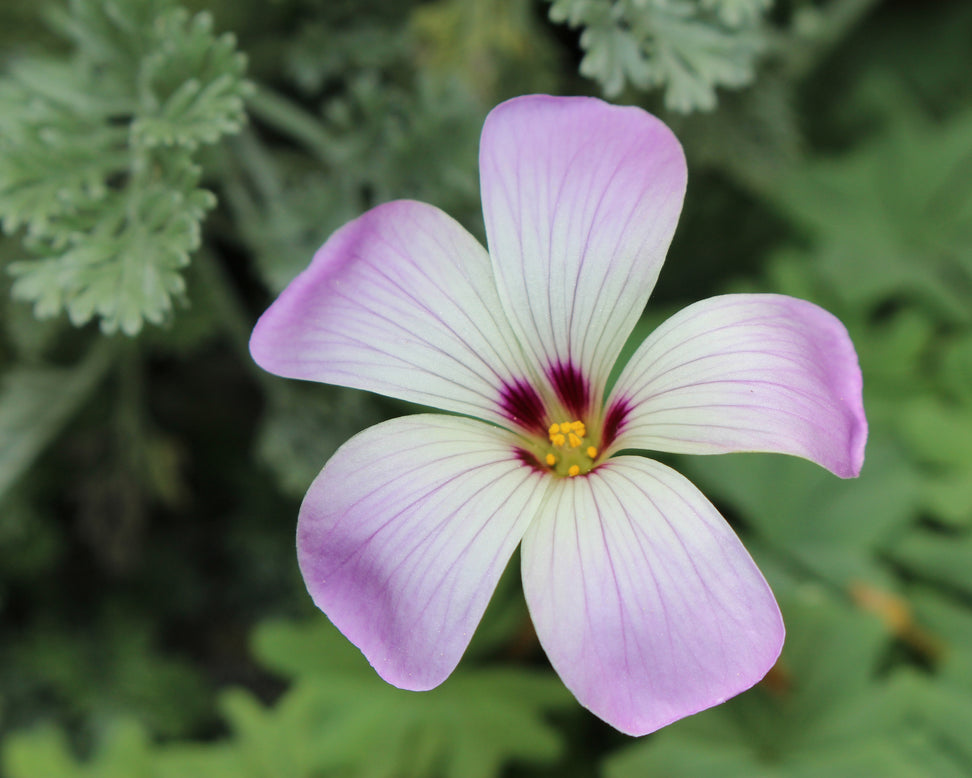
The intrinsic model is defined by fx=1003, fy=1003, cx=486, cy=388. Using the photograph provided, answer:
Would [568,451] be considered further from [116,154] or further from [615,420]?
[116,154]

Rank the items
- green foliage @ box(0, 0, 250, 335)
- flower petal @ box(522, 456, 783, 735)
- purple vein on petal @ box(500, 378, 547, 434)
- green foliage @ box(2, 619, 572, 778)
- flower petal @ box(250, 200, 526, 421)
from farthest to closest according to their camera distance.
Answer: green foliage @ box(2, 619, 572, 778) → green foliage @ box(0, 0, 250, 335) → purple vein on petal @ box(500, 378, 547, 434) → flower petal @ box(250, 200, 526, 421) → flower petal @ box(522, 456, 783, 735)

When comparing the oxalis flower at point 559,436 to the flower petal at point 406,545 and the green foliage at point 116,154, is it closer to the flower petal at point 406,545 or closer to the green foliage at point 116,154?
the flower petal at point 406,545

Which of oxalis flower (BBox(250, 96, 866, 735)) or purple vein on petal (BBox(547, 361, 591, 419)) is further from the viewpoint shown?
purple vein on petal (BBox(547, 361, 591, 419))

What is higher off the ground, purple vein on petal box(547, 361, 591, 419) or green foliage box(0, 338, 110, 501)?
purple vein on petal box(547, 361, 591, 419)

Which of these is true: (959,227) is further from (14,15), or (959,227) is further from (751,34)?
(14,15)

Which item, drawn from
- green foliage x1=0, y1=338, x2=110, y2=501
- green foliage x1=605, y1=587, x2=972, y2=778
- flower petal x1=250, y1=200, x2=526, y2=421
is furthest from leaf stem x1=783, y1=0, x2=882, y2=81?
green foliage x1=0, y1=338, x2=110, y2=501

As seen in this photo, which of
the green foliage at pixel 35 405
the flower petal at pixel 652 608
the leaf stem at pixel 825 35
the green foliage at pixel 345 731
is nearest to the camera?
the flower petal at pixel 652 608

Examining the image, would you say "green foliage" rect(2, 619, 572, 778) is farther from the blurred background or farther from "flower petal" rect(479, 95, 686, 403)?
"flower petal" rect(479, 95, 686, 403)

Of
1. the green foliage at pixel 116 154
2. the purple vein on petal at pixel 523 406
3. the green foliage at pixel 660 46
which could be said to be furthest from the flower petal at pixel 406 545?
the green foliage at pixel 660 46
